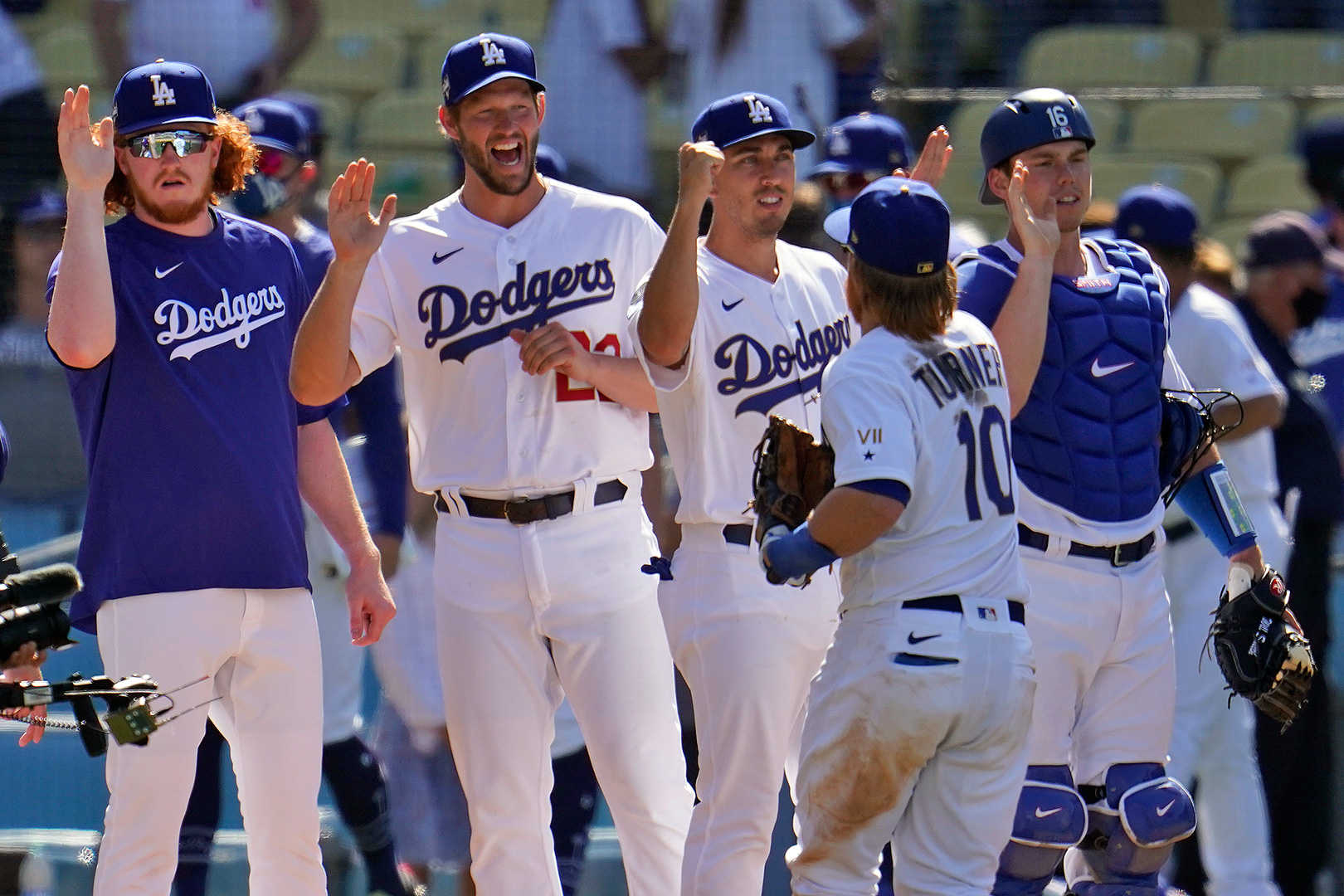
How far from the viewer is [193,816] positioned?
4867mm

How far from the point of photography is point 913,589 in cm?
343

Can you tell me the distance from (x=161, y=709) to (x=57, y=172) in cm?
407

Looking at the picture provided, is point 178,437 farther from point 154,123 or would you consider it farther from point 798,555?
point 798,555

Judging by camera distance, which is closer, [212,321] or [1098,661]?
[212,321]

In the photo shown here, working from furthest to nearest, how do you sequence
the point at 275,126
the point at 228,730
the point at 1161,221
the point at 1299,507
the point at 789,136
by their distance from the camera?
the point at 1299,507 → the point at 1161,221 → the point at 275,126 → the point at 789,136 → the point at 228,730

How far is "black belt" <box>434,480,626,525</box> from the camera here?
13.5 ft

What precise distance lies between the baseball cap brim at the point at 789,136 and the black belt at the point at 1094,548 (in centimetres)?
104

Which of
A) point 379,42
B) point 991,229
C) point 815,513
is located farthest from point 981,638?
point 379,42

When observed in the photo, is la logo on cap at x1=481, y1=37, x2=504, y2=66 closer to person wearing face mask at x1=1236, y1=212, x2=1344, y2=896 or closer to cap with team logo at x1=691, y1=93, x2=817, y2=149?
cap with team logo at x1=691, y1=93, x2=817, y2=149

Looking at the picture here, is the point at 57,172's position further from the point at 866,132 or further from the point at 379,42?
the point at 866,132

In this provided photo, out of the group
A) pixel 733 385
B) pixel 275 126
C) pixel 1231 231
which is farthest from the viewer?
pixel 1231 231

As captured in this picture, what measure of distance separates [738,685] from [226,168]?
162cm

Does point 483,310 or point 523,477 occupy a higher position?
point 483,310

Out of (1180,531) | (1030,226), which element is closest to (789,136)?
(1030,226)
